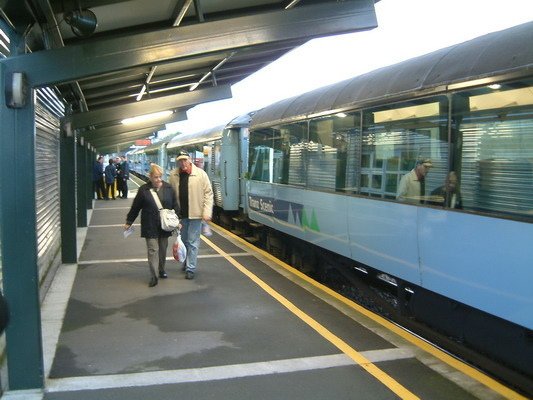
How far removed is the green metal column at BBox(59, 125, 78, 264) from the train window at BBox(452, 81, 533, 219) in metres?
6.00

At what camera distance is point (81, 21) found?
4.35 metres

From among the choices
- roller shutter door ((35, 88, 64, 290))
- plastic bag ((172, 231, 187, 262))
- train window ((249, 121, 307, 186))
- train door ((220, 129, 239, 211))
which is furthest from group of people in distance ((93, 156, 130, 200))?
plastic bag ((172, 231, 187, 262))

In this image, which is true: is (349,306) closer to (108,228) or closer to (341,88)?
(341,88)

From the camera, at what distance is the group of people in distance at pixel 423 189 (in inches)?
172

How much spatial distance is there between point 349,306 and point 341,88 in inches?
106

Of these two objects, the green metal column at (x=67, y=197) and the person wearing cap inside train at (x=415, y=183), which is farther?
the green metal column at (x=67, y=197)

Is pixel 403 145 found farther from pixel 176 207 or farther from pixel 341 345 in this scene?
pixel 176 207

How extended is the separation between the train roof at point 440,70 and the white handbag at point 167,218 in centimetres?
239

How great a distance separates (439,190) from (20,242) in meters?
3.35

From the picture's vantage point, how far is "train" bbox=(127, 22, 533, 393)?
374 cm

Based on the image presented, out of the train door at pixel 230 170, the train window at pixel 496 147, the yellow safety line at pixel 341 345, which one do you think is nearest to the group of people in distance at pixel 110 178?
the train door at pixel 230 170

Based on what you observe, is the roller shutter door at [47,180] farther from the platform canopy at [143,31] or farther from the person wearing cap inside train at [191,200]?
the person wearing cap inside train at [191,200]

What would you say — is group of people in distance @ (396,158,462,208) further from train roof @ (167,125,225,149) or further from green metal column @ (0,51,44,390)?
train roof @ (167,125,225,149)

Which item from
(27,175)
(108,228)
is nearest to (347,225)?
(27,175)
